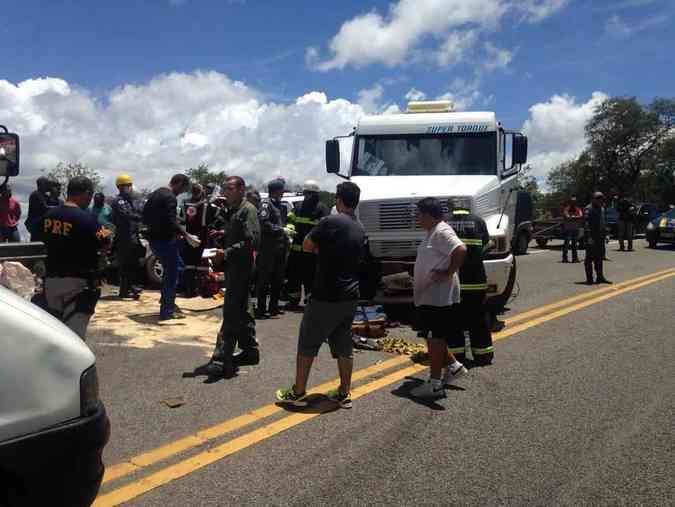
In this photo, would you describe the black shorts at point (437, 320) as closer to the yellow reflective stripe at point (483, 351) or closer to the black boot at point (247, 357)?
the yellow reflective stripe at point (483, 351)

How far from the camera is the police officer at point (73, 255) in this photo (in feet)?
14.6

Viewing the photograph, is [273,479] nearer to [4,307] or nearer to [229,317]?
[4,307]

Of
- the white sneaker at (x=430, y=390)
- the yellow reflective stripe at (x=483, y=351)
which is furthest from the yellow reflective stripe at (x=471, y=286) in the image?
the white sneaker at (x=430, y=390)

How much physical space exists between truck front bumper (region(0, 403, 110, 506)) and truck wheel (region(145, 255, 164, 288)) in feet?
26.6

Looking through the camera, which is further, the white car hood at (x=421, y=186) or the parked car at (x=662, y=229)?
the parked car at (x=662, y=229)

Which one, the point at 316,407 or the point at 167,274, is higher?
the point at 167,274

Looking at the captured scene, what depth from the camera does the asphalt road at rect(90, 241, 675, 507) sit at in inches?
138

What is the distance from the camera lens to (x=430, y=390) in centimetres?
510

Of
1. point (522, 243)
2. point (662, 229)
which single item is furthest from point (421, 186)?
point (662, 229)

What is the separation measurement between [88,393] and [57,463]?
0.33 m

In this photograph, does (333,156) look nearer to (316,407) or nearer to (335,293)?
(335,293)

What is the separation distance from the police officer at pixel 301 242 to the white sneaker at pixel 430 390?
407 centimetres

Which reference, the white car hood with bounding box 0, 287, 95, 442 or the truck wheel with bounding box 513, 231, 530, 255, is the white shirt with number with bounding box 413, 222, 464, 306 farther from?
the truck wheel with bounding box 513, 231, 530, 255

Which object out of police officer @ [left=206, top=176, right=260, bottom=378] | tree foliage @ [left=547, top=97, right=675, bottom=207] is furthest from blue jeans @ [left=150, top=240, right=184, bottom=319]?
tree foliage @ [left=547, top=97, right=675, bottom=207]
